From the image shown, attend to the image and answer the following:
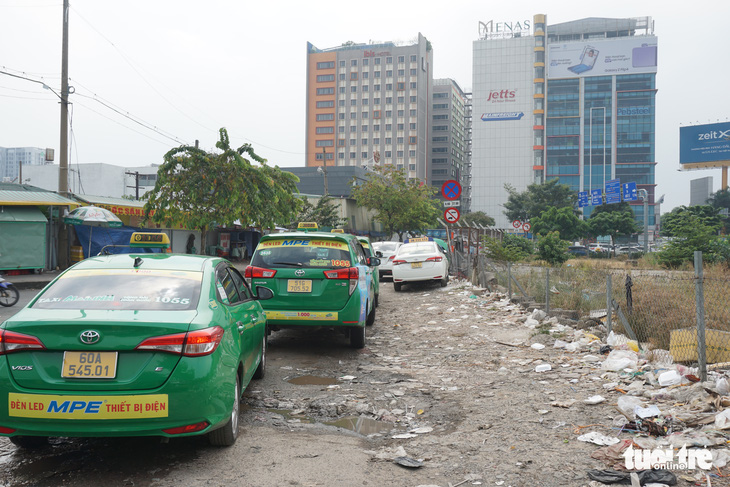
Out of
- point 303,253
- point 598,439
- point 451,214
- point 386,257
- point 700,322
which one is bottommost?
point 598,439

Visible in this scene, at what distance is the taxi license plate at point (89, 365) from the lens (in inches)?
150

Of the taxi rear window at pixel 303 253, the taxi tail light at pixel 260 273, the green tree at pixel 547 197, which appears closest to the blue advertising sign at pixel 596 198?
the green tree at pixel 547 197

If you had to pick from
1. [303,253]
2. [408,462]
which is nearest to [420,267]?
[303,253]

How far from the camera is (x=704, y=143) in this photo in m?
76.6

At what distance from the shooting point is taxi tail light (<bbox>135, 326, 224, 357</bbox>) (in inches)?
154

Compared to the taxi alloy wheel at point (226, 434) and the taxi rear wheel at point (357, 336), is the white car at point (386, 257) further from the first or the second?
the taxi alloy wheel at point (226, 434)

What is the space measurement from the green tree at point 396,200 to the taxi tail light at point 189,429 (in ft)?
143

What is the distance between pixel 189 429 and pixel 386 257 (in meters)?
18.1

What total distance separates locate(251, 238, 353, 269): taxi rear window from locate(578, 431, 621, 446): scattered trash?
13.9 feet

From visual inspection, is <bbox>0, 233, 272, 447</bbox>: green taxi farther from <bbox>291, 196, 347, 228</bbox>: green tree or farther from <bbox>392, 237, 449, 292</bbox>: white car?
<bbox>291, 196, 347, 228</bbox>: green tree

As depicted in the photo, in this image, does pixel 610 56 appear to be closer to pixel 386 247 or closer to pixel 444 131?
pixel 444 131

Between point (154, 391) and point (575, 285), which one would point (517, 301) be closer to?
point (575, 285)

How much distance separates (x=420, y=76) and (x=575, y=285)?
391 feet

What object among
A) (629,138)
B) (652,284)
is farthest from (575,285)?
(629,138)
